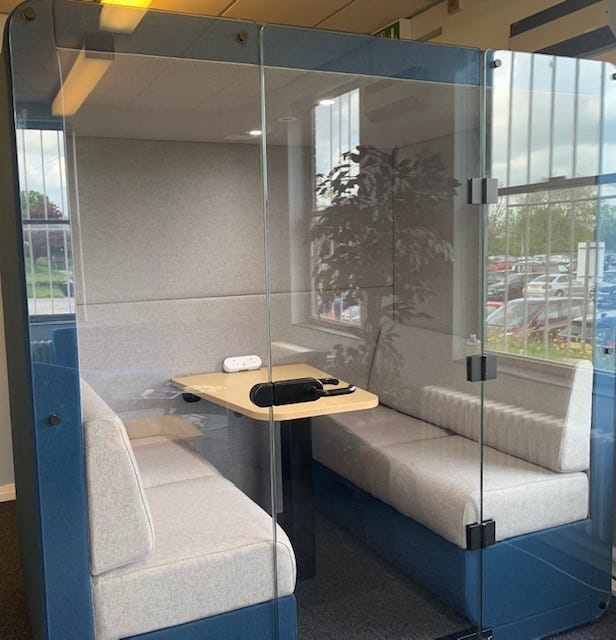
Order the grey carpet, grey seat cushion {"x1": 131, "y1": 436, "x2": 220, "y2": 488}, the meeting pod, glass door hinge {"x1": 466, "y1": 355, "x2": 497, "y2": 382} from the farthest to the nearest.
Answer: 1. the grey carpet
2. glass door hinge {"x1": 466, "y1": 355, "x2": 497, "y2": 382}
3. grey seat cushion {"x1": 131, "y1": 436, "x2": 220, "y2": 488}
4. the meeting pod

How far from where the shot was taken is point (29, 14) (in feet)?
6.32

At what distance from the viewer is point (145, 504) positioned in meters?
2.11

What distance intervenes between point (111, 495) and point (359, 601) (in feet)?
3.06

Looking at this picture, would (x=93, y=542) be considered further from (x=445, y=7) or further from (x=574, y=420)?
(x=445, y=7)

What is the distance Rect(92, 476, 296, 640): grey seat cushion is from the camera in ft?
6.98

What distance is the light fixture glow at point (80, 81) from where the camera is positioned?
198 centimetres

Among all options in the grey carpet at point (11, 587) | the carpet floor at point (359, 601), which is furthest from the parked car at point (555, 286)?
the grey carpet at point (11, 587)

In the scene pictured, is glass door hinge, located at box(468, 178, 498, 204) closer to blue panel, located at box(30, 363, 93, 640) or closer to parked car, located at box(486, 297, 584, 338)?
parked car, located at box(486, 297, 584, 338)

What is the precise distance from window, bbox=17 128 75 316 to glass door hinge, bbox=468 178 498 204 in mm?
1343

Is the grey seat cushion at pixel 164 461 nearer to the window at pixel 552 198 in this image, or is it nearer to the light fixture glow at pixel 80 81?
the light fixture glow at pixel 80 81

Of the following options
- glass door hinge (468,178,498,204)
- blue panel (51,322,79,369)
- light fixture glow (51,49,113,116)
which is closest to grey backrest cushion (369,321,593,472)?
glass door hinge (468,178,498,204)

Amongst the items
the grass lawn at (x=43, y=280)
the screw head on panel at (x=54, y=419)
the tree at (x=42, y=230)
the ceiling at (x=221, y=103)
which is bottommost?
the screw head on panel at (x=54, y=419)

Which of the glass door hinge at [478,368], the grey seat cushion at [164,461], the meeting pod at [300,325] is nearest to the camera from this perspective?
the meeting pod at [300,325]

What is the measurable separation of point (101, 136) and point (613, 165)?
194 centimetres
